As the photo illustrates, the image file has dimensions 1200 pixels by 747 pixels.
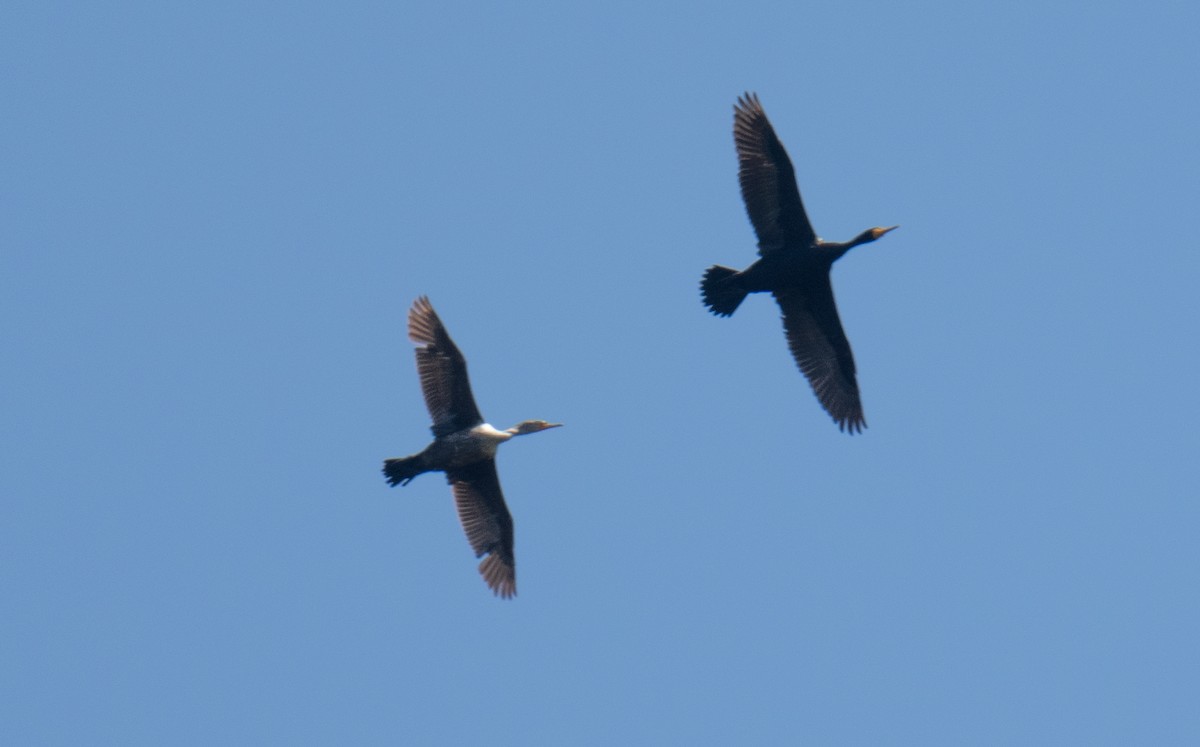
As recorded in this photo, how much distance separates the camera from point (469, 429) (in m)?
25.3

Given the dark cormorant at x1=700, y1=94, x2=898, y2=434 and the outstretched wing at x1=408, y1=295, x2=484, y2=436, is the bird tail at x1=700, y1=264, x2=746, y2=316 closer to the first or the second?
the dark cormorant at x1=700, y1=94, x2=898, y2=434

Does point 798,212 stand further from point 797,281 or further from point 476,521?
point 476,521

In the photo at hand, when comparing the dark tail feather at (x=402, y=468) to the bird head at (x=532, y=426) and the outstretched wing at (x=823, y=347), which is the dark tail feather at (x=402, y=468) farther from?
the outstretched wing at (x=823, y=347)

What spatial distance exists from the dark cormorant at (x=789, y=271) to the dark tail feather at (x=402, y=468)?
428 centimetres

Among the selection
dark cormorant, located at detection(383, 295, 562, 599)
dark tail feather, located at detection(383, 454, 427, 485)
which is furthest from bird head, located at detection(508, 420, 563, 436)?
dark tail feather, located at detection(383, 454, 427, 485)

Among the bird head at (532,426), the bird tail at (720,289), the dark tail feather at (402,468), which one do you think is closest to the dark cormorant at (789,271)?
the bird tail at (720,289)

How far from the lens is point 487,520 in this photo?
2612 cm

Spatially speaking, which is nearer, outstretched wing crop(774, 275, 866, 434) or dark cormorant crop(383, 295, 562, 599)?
dark cormorant crop(383, 295, 562, 599)

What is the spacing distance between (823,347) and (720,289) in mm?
1841

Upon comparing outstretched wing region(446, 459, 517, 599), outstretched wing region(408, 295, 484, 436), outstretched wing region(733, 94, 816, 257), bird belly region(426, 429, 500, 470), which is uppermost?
outstretched wing region(733, 94, 816, 257)

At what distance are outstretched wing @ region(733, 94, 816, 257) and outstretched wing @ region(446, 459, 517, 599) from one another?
15.4 ft

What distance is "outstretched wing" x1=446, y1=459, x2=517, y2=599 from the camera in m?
25.8

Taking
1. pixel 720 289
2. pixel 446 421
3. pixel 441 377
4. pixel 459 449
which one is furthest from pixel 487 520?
pixel 720 289

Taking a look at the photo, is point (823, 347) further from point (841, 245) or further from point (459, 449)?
point (459, 449)
